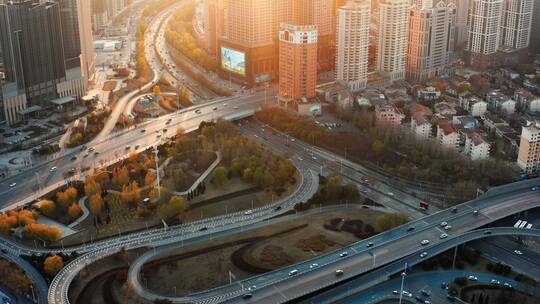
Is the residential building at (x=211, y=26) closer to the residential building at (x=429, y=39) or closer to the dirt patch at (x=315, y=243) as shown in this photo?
the residential building at (x=429, y=39)

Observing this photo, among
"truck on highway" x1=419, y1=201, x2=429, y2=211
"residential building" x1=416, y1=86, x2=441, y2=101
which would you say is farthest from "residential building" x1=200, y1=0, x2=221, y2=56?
"truck on highway" x1=419, y1=201, x2=429, y2=211

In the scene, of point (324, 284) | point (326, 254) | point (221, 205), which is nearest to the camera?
point (324, 284)

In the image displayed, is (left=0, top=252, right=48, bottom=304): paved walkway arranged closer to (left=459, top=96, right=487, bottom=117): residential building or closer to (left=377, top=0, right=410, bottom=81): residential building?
(left=459, top=96, right=487, bottom=117): residential building

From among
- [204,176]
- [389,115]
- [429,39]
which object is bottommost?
[204,176]

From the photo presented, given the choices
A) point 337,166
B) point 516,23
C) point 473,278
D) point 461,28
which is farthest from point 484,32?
point 473,278

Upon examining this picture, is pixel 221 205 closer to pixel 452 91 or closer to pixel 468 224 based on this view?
pixel 468 224

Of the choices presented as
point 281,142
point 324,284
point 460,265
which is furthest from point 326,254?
point 281,142

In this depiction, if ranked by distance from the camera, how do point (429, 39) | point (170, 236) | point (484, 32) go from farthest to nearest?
1. point (484, 32)
2. point (429, 39)
3. point (170, 236)

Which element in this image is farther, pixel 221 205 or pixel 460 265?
pixel 221 205

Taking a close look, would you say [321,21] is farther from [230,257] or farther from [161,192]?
[230,257]
